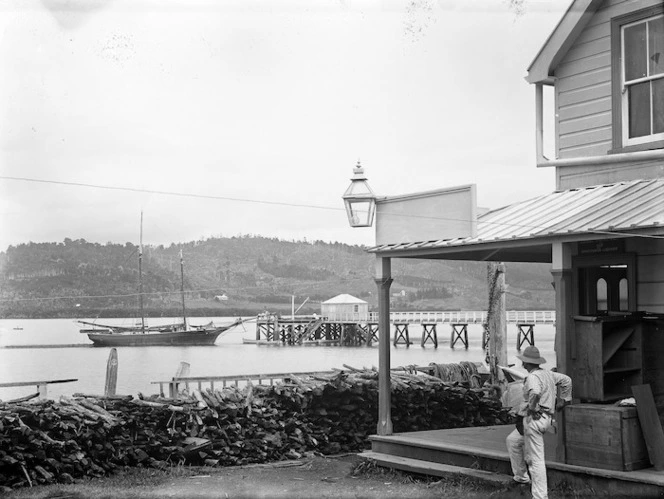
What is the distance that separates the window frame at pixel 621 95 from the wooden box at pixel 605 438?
3.62 m

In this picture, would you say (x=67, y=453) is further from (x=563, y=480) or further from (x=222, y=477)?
(x=563, y=480)

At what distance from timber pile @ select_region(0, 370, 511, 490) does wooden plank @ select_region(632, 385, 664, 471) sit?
661cm

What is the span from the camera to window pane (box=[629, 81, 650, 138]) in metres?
11.9

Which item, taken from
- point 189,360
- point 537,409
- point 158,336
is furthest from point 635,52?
point 158,336

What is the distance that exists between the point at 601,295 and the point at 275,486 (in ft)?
16.4

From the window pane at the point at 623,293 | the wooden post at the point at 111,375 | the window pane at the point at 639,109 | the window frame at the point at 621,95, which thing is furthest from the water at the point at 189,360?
the window pane at the point at 639,109

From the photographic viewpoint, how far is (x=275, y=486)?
12547 millimetres

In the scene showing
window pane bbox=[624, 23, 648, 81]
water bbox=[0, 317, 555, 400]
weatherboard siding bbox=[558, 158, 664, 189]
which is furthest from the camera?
water bbox=[0, 317, 555, 400]

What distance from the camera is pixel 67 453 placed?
12.9 meters

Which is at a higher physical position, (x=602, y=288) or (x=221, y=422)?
(x=602, y=288)

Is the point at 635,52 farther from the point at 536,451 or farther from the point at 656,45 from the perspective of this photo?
the point at 536,451

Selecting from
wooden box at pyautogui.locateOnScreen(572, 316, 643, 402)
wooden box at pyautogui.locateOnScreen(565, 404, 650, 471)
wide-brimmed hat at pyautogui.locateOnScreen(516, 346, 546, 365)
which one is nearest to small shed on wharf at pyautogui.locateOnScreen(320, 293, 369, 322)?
wooden box at pyautogui.locateOnScreen(572, 316, 643, 402)

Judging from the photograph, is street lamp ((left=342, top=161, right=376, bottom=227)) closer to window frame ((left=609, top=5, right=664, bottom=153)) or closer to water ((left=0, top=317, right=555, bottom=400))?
window frame ((left=609, top=5, right=664, bottom=153))

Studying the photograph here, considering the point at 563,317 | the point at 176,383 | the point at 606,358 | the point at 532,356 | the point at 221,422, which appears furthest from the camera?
the point at 176,383
